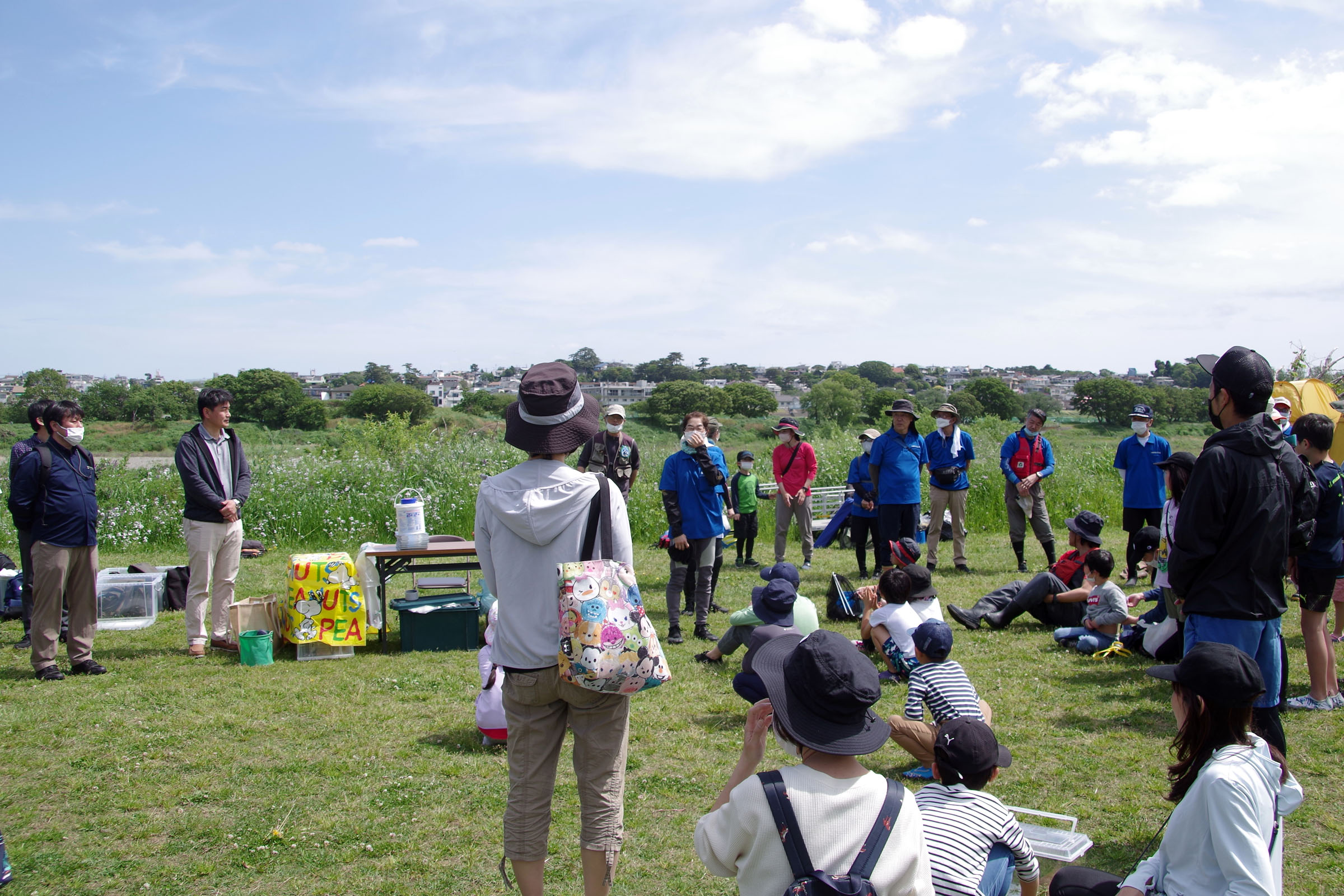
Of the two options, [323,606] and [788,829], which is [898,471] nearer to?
[323,606]

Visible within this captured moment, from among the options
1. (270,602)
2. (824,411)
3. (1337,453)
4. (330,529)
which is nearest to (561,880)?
(270,602)

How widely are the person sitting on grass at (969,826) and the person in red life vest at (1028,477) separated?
7.59m

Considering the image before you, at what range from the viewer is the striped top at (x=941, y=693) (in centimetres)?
387

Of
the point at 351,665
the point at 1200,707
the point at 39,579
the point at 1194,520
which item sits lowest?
the point at 351,665

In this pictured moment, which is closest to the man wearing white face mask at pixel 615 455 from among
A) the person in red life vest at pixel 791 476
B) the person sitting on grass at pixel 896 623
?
the person in red life vest at pixel 791 476

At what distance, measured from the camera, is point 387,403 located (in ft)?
190

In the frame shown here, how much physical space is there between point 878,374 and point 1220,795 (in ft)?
367

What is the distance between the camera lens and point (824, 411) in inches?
2218

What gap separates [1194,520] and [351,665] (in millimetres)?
5722

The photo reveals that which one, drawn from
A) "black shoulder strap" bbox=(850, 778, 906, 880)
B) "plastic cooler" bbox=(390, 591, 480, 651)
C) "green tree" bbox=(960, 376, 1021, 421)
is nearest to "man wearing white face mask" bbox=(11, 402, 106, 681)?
"plastic cooler" bbox=(390, 591, 480, 651)

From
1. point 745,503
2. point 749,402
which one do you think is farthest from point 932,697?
point 749,402

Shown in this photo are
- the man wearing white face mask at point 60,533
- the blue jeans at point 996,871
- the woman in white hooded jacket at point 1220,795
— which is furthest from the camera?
the man wearing white face mask at point 60,533

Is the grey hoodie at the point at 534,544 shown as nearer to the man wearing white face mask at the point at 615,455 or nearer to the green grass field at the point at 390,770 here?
the green grass field at the point at 390,770

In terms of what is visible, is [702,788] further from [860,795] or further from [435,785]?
[860,795]
